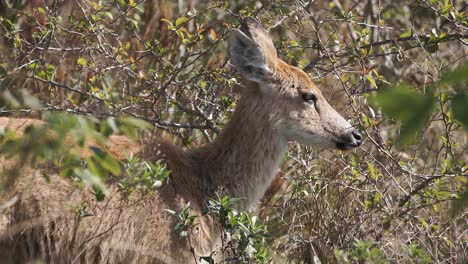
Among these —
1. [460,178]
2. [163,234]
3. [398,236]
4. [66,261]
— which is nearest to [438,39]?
[460,178]

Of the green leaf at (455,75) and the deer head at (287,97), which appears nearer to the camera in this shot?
the green leaf at (455,75)

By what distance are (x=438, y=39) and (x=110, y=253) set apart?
3147 mm

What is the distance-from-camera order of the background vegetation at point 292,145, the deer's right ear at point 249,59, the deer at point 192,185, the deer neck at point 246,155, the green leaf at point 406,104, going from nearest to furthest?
the green leaf at point 406,104, the deer at point 192,185, the background vegetation at point 292,145, the deer neck at point 246,155, the deer's right ear at point 249,59

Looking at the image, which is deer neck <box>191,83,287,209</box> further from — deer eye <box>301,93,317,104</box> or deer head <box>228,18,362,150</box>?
deer eye <box>301,93,317,104</box>

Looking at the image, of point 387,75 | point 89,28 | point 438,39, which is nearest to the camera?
point 438,39

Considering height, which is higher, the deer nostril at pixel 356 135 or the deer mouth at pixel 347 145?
the deer nostril at pixel 356 135

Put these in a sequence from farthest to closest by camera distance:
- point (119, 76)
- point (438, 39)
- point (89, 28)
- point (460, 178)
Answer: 1. point (119, 76)
2. point (89, 28)
3. point (438, 39)
4. point (460, 178)

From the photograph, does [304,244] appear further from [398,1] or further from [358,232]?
[398,1]

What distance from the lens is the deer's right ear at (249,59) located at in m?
6.64

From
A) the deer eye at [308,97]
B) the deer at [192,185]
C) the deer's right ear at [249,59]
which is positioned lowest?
the deer at [192,185]

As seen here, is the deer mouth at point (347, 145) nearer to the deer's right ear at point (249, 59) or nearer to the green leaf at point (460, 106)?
the deer's right ear at point (249, 59)

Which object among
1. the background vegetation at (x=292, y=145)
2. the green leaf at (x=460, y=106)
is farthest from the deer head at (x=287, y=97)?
the green leaf at (x=460, y=106)

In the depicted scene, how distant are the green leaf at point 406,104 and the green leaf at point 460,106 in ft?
0.18

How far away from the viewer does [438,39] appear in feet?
21.5
